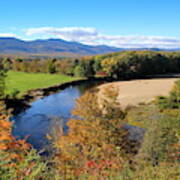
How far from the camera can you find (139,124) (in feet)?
107

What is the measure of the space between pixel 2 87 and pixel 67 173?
45.5m

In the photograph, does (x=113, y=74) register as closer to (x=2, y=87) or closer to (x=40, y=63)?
(x=40, y=63)

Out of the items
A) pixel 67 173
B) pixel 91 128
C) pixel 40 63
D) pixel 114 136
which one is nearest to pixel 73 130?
pixel 91 128

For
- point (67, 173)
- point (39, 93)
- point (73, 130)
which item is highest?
point (67, 173)

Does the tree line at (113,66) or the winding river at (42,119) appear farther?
the tree line at (113,66)

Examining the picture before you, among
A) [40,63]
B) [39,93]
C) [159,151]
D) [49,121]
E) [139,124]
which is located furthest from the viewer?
[40,63]

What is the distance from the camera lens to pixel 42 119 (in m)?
37.5

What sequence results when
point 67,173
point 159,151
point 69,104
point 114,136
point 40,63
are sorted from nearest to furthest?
1. point 67,173
2. point 159,151
3. point 114,136
4. point 69,104
5. point 40,63

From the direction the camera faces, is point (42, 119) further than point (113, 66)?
No

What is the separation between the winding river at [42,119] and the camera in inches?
1123

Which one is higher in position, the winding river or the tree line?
the tree line

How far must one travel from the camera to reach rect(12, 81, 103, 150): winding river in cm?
2851

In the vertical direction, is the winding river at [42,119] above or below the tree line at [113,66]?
below

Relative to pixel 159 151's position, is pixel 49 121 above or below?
below
